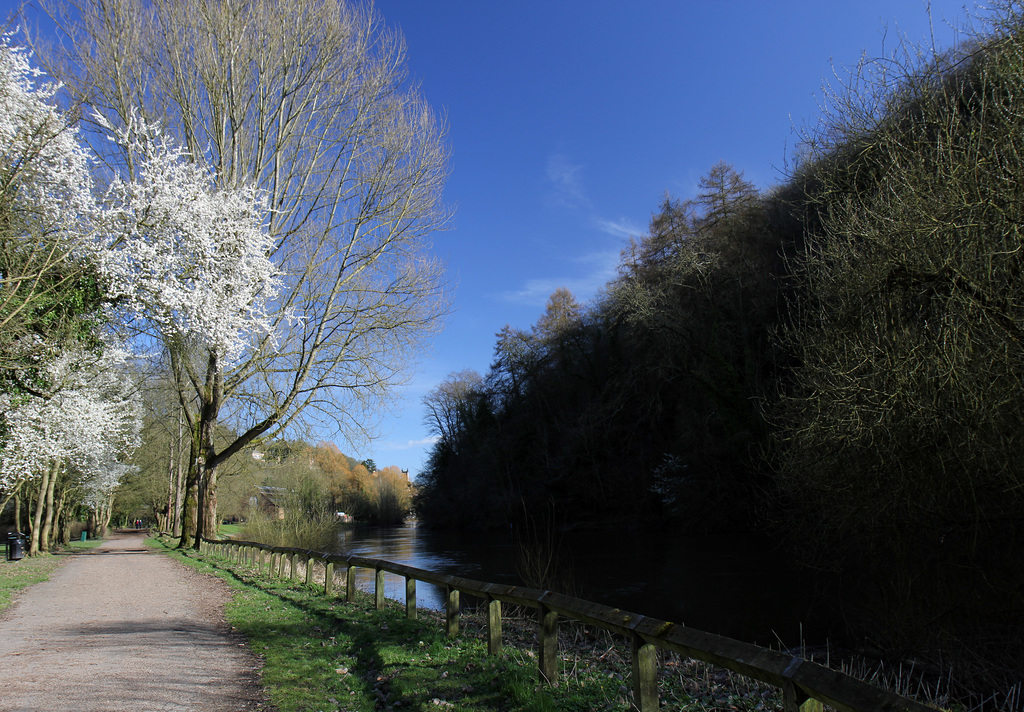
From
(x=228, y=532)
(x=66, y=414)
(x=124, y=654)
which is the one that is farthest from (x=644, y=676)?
(x=228, y=532)

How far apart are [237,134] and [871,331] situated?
54.5ft

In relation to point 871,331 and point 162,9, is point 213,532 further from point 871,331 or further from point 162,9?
point 871,331

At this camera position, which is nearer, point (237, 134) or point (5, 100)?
point (5, 100)

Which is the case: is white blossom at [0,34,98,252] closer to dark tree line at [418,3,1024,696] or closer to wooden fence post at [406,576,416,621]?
wooden fence post at [406,576,416,621]

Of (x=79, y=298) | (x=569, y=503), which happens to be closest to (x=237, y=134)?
(x=79, y=298)

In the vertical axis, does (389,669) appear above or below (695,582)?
above

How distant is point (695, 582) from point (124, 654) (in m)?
13.4

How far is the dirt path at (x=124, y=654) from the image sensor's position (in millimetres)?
4664

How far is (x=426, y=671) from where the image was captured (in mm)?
5293

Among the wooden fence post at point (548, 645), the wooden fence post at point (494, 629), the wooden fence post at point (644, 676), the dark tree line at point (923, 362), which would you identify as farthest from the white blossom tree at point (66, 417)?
the dark tree line at point (923, 362)

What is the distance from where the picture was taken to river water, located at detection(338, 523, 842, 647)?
11.6 meters

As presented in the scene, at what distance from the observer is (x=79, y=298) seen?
10531mm

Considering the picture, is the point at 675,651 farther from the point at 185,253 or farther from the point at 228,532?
the point at 228,532

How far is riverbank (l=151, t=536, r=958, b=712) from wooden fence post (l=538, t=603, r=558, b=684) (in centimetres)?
11
